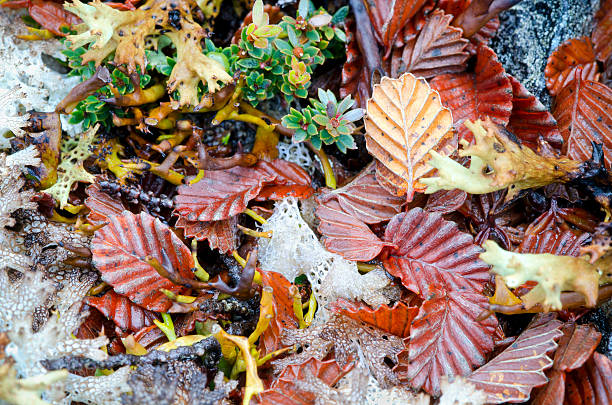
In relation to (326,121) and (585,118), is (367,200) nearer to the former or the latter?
(326,121)

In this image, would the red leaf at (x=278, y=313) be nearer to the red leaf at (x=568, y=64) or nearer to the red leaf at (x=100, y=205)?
the red leaf at (x=100, y=205)

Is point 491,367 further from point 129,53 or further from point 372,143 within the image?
point 129,53

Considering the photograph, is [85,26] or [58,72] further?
[58,72]

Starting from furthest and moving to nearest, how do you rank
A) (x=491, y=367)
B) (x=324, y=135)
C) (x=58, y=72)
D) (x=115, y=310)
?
(x=58, y=72) → (x=324, y=135) → (x=115, y=310) → (x=491, y=367)

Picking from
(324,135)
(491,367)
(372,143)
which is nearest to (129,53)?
(324,135)

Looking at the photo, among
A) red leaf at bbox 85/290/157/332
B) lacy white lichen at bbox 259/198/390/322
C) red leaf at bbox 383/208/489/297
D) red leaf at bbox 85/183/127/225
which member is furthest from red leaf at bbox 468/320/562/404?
red leaf at bbox 85/183/127/225

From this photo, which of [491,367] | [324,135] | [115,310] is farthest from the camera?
[324,135]
